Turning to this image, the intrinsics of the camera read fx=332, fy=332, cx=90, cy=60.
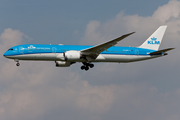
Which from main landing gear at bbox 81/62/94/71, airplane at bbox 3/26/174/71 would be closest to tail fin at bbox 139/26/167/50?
airplane at bbox 3/26/174/71

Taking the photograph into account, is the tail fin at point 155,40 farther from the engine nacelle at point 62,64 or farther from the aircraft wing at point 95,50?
the engine nacelle at point 62,64

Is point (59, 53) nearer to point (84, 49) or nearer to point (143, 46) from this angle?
point (84, 49)

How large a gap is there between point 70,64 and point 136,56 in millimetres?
13288

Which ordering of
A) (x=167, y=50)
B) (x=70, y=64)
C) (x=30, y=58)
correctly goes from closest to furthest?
(x=30, y=58) < (x=167, y=50) < (x=70, y=64)

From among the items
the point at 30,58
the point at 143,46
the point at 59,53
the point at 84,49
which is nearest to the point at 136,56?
the point at 143,46

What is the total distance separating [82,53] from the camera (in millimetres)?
59312

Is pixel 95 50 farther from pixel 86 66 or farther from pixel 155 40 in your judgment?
pixel 155 40

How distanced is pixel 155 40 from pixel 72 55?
20.7 meters

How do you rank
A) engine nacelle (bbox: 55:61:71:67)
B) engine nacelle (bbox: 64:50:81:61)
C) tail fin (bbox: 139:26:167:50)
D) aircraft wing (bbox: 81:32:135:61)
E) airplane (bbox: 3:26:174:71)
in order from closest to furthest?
1. aircraft wing (bbox: 81:32:135:61)
2. engine nacelle (bbox: 64:50:81:61)
3. airplane (bbox: 3:26:174:71)
4. engine nacelle (bbox: 55:61:71:67)
5. tail fin (bbox: 139:26:167:50)

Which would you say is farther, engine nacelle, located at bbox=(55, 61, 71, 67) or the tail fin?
the tail fin

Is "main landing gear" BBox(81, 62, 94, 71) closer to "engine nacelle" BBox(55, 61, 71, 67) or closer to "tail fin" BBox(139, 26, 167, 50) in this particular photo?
"engine nacelle" BBox(55, 61, 71, 67)

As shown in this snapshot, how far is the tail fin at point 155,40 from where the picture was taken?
67.8 m

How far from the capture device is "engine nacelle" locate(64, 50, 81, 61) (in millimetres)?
57566

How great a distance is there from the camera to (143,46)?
6719 centimetres
